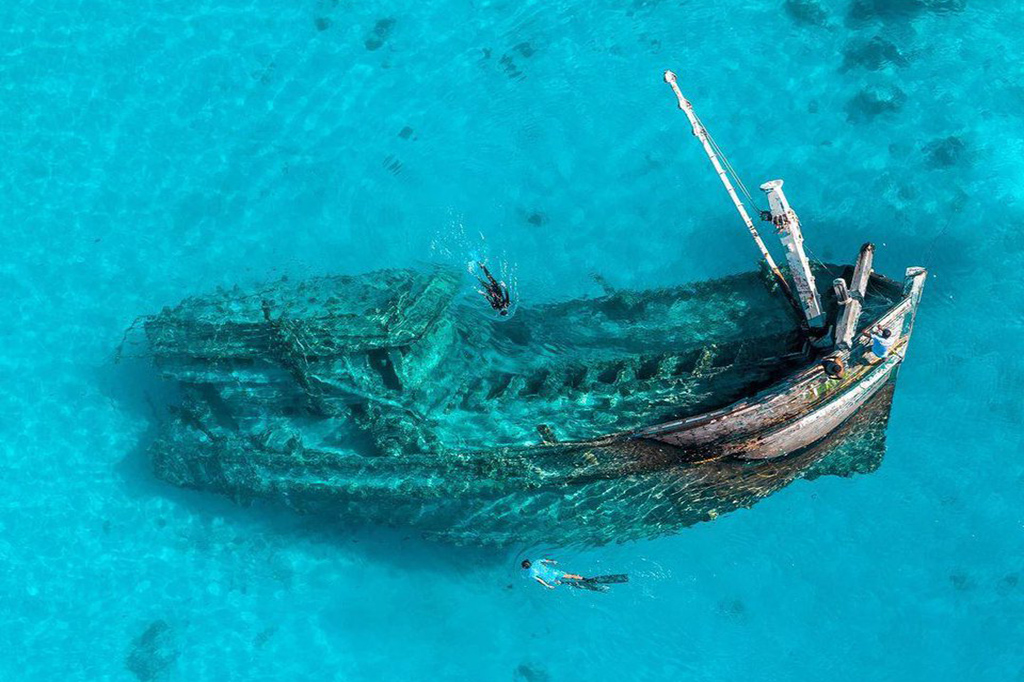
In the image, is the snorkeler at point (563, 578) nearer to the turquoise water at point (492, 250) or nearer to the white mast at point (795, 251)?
the turquoise water at point (492, 250)

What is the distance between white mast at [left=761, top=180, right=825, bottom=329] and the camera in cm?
2155

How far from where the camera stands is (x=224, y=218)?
2888 cm

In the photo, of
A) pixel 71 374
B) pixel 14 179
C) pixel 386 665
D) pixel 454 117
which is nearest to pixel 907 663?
pixel 386 665

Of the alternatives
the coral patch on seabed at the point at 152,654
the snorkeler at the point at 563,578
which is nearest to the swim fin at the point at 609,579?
the snorkeler at the point at 563,578

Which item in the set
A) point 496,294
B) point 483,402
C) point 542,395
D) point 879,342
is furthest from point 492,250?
point 879,342

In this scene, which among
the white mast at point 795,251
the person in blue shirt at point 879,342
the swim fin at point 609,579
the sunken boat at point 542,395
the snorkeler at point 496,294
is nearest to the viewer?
the white mast at point 795,251

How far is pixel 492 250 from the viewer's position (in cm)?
2770

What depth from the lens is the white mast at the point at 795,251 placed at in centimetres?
2155

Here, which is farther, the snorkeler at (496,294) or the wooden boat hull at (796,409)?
the snorkeler at (496,294)

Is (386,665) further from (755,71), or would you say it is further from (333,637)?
(755,71)

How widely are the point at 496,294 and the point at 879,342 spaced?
32.2ft

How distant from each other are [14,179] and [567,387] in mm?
17955

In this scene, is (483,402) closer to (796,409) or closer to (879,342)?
(796,409)

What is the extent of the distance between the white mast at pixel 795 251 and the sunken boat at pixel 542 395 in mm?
51
